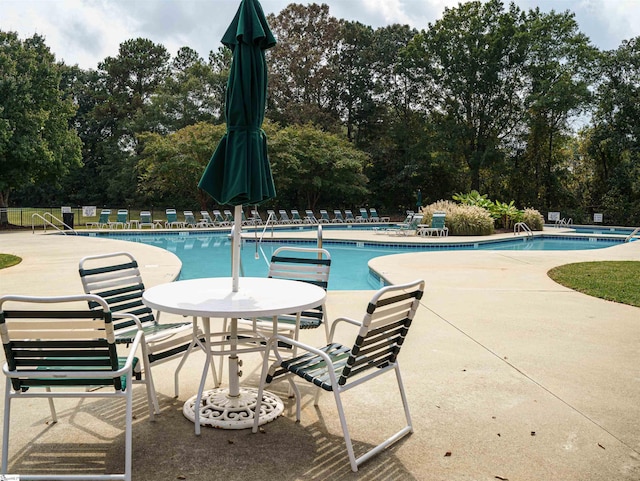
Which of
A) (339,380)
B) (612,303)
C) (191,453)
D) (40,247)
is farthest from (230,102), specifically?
(40,247)

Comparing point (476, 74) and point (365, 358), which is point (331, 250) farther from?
point (476, 74)

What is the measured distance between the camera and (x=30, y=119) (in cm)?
1880

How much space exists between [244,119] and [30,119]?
19.1 m

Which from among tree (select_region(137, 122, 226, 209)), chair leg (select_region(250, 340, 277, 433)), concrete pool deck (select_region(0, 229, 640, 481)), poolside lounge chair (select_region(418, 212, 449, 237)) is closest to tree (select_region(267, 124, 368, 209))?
tree (select_region(137, 122, 226, 209))

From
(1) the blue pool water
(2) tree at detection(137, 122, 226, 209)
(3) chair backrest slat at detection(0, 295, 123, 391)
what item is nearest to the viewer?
(3) chair backrest slat at detection(0, 295, 123, 391)

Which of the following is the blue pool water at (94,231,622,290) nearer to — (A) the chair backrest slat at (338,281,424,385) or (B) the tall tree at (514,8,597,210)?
(A) the chair backrest slat at (338,281,424,385)

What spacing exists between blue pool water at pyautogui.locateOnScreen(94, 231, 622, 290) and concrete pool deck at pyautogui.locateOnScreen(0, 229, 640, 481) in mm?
3843

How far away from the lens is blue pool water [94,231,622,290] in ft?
32.9

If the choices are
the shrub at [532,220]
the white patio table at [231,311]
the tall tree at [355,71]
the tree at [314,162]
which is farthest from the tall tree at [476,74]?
the white patio table at [231,311]

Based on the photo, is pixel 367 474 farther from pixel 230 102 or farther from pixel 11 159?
pixel 11 159

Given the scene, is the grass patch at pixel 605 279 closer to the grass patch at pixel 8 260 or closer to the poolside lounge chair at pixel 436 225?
the poolside lounge chair at pixel 436 225

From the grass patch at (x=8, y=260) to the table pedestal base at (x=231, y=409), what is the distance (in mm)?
6890

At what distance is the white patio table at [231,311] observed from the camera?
2576 mm

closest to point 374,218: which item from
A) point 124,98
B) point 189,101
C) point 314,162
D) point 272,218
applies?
point 314,162
